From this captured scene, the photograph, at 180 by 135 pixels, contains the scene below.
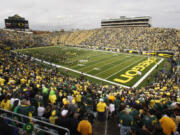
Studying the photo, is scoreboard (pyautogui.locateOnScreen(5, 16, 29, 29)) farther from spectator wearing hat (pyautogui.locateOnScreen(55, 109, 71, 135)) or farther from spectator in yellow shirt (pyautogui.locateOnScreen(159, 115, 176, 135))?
spectator in yellow shirt (pyautogui.locateOnScreen(159, 115, 176, 135))

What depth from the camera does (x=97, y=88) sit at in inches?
534

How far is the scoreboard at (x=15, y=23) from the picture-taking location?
166ft

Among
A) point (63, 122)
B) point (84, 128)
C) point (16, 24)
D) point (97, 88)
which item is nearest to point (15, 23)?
point (16, 24)

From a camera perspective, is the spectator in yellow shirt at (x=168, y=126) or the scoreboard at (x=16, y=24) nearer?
the spectator in yellow shirt at (x=168, y=126)

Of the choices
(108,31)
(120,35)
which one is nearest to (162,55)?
(120,35)

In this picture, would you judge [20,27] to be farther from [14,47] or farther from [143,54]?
[143,54]

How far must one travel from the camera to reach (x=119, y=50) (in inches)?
1845

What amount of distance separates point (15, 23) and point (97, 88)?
54607mm

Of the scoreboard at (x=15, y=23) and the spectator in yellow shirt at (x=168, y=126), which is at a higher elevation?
the scoreboard at (x=15, y=23)

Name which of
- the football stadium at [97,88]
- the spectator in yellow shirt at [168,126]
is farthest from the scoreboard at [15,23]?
the spectator in yellow shirt at [168,126]

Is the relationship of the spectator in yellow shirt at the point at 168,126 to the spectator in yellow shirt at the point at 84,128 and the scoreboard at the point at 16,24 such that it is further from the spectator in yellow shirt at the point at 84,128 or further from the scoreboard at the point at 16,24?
the scoreboard at the point at 16,24

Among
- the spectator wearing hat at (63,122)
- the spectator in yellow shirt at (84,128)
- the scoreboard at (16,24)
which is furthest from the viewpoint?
the scoreboard at (16,24)

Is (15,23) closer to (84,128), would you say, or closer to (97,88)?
(97,88)

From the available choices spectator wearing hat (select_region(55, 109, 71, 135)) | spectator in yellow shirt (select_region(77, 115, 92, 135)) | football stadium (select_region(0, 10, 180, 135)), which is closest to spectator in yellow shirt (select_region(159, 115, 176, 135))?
football stadium (select_region(0, 10, 180, 135))
